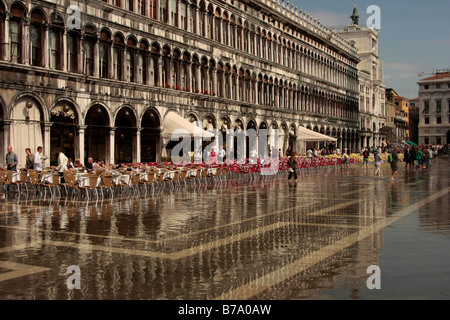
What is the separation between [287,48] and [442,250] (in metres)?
49.1

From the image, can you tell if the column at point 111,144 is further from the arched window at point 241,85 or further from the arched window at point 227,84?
the arched window at point 241,85

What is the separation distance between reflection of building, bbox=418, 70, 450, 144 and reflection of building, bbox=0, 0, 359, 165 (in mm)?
90064

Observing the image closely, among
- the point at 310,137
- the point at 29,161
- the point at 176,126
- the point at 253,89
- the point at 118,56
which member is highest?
the point at 253,89

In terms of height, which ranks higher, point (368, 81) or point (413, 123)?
point (368, 81)

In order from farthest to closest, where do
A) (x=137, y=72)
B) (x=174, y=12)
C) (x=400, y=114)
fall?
(x=400, y=114) < (x=174, y=12) < (x=137, y=72)

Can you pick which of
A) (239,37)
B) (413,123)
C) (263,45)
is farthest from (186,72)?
(413,123)

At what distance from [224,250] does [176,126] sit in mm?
23440

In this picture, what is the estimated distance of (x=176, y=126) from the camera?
3216cm

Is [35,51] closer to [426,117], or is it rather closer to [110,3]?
[110,3]

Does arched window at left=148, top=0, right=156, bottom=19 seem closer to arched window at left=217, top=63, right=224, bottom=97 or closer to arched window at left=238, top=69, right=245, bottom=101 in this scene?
arched window at left=217, top=63, right=224, bottom=97

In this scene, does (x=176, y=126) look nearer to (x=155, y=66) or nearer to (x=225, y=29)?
(x=155, y=66)
